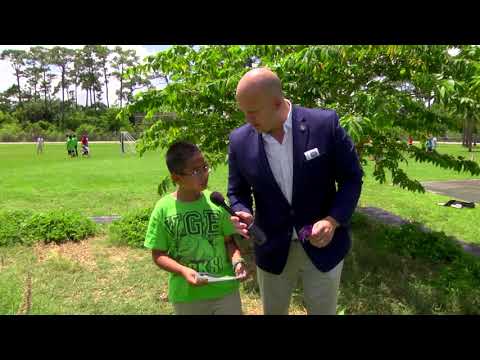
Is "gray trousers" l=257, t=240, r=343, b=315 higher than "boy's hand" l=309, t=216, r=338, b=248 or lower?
lower

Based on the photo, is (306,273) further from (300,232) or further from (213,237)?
(213,237)

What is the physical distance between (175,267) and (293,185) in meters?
0.81

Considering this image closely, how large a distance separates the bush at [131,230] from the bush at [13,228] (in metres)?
1.34

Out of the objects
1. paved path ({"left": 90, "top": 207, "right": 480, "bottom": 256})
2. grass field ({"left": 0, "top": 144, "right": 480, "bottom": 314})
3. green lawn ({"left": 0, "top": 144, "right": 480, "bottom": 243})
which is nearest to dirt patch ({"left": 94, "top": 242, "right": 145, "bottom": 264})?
grass field ({"left": 0, "top": 144, "right": 480, "bottom": 314})

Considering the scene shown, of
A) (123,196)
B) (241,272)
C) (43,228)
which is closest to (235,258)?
(241,272)

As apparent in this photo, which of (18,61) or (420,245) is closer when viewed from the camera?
(420,245)

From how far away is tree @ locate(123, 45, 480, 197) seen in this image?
3.88m

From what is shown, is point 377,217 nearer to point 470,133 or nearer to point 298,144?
point 298,144

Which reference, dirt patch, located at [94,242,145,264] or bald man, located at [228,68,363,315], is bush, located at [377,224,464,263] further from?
bald man, located at [228,68,363,315]

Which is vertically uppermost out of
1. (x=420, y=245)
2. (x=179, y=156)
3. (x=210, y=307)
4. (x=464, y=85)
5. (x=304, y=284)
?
(x=464, y=85)

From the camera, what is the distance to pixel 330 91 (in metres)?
5.02

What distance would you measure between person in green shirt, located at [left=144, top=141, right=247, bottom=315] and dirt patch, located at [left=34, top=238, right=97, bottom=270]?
11.9 ft

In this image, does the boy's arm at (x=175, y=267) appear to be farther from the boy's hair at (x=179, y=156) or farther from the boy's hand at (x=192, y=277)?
the boy's hair at (x=179, y=156)
